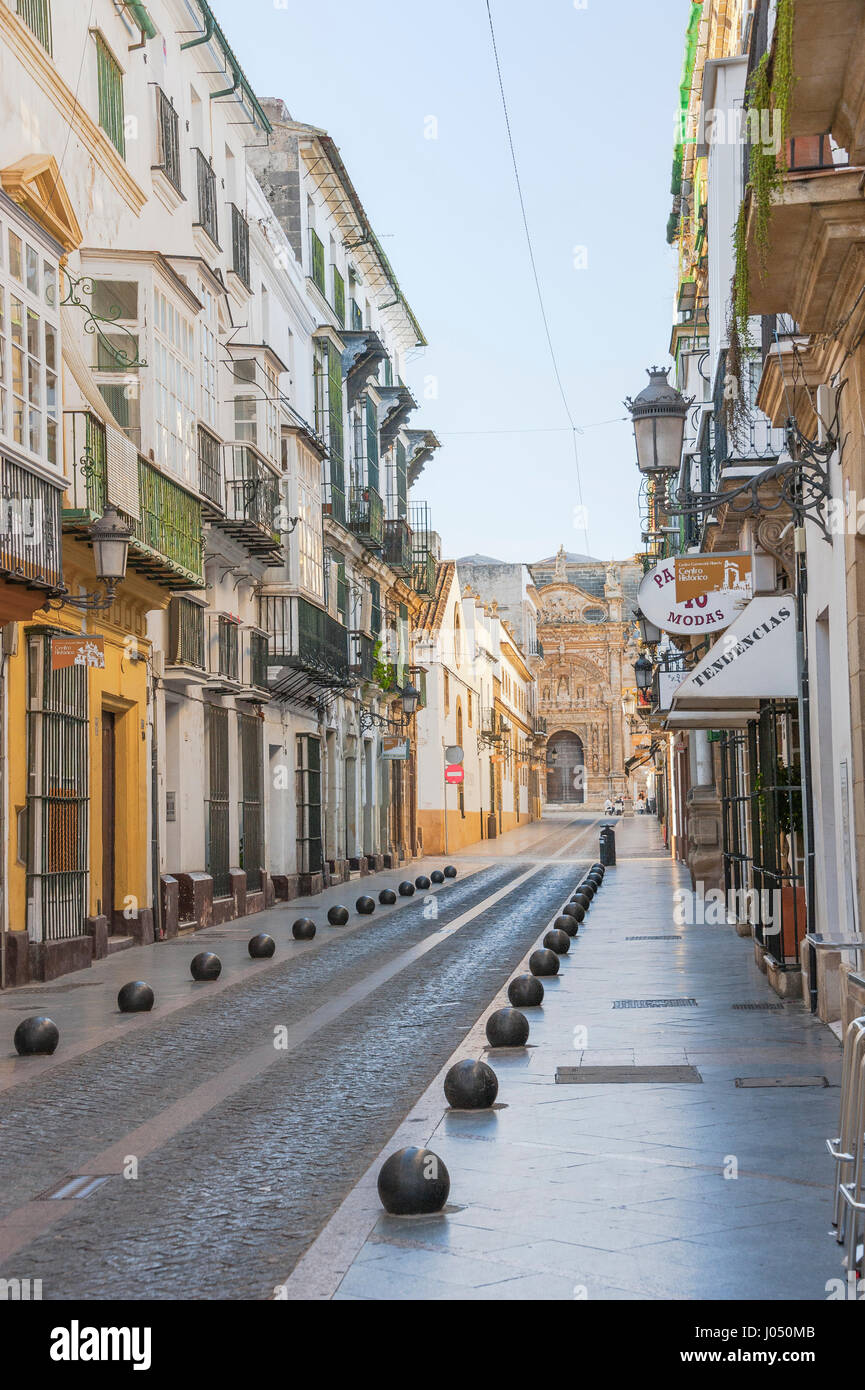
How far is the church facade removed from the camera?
10338 centimetres

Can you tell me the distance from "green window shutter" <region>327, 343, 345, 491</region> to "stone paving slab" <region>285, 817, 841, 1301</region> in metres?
23.3

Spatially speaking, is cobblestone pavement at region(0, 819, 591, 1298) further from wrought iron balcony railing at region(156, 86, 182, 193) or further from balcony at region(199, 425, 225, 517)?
wrought iron balcony railing at region(156, 86, 182, 193)

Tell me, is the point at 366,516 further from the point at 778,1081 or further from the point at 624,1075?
the point at 778,1081

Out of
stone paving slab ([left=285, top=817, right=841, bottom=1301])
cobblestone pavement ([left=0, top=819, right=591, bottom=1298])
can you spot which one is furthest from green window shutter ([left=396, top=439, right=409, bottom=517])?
stone paving slab ([left=285, top=817, right=841, bottom=1301])

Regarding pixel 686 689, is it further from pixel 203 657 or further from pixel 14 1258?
pixel 203 657

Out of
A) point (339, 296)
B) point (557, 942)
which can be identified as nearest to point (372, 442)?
point (339, 296)

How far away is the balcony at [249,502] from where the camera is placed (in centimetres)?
2278

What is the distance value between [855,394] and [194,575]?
11.4 meters

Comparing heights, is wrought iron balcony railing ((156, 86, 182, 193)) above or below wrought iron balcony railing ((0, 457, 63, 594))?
above

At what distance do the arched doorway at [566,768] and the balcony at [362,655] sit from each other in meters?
68.4

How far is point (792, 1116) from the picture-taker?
7723 millimetres

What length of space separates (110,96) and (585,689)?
8721cm

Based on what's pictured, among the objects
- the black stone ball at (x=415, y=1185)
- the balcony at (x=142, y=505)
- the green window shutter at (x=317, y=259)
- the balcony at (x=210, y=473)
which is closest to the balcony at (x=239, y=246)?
the balcony at (x=210, y=473)

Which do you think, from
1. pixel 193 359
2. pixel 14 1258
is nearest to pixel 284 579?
pixel 193 359
